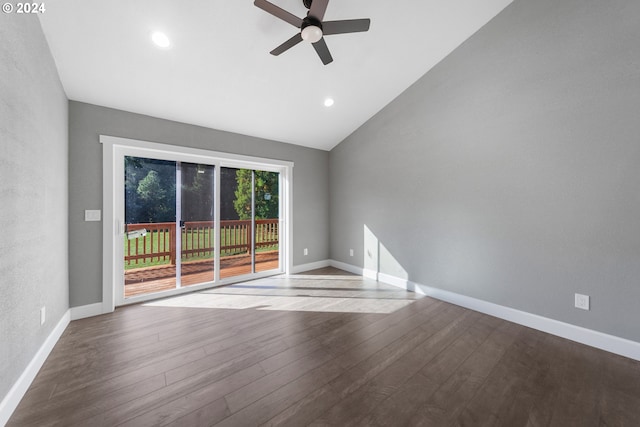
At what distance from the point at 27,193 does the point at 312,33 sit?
2363 mm

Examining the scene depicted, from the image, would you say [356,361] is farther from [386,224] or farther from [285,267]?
[285,267]

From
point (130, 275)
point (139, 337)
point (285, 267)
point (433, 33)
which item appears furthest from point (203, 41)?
point (285, 267)

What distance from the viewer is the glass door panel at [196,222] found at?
11.7 ft

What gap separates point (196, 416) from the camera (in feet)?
4.81

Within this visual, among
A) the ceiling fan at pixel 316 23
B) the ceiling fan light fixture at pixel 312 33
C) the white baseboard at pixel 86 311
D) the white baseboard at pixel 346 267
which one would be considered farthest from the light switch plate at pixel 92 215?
the white baseboard at pixel 346 267

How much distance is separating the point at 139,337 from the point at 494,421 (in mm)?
2906

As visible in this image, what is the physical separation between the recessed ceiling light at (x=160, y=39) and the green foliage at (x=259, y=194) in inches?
79.8

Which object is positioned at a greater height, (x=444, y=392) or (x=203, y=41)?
(x=203, y=41)

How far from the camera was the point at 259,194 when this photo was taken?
4453 millimetres

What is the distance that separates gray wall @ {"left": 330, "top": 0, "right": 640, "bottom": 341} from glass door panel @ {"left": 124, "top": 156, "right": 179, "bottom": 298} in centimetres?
338

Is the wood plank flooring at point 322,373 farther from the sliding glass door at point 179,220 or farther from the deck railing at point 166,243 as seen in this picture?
the deck railing at point 166,243

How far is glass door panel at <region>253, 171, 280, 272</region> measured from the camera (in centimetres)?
447

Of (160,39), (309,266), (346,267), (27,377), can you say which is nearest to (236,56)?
(160,39)

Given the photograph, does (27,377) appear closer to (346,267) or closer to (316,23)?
(316,23)
